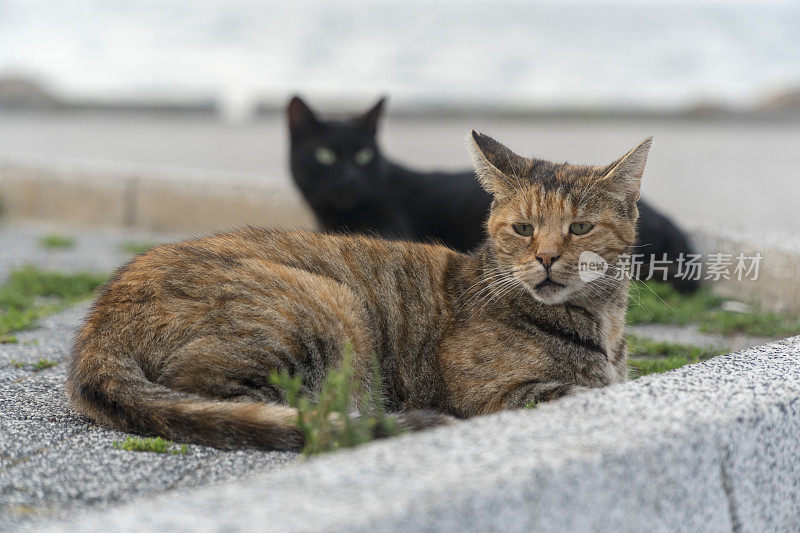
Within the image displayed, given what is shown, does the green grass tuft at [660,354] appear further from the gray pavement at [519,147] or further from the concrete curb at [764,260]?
the gray pavement at [519,147]

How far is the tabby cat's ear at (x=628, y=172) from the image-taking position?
341 cm

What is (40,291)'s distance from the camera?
19.4 feet

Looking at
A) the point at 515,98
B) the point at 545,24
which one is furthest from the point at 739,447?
the point at 545,24

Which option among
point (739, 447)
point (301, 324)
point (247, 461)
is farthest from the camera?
point (301, 324)

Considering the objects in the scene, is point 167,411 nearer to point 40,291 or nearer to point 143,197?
point 40,291

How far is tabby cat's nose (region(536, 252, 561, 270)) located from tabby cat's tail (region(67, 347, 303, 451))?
118 centimetres

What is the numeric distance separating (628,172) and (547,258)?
1.77 ft

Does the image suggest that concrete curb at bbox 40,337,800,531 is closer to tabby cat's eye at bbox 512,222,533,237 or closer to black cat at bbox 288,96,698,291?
tabby cat's eye at bbox 512,222,533,237

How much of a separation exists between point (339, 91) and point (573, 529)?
17615 millimetres

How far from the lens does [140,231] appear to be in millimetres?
8531

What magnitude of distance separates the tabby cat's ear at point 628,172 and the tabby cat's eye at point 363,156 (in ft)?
10.5

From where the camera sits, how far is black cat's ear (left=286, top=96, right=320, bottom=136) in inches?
251

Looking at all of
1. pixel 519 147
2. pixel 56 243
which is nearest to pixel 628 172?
pixel 56 243

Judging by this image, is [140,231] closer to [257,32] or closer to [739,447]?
[739,447]
